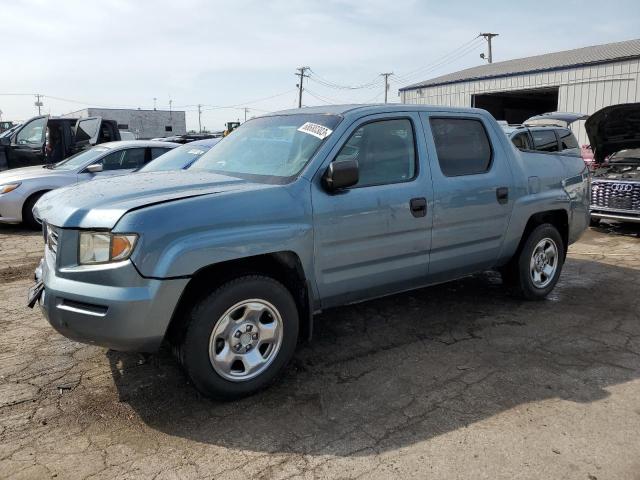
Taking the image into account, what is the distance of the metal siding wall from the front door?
14.1 m

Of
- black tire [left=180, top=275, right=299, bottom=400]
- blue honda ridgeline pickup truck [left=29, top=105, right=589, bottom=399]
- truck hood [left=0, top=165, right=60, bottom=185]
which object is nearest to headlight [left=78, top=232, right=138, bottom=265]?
blue honda ridgeline pickup truck [left=29, top=105, right=589, bottom=399]

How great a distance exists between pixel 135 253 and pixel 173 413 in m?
1.04

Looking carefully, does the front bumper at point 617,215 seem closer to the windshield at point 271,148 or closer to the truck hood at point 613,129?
the truck hood at point 613,129

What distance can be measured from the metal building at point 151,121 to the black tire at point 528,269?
46074 millimetres

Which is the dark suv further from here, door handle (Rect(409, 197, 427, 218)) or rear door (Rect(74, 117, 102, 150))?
rear door (Rect(74, 117, 102, 150))

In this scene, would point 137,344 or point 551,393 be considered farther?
point 551,393

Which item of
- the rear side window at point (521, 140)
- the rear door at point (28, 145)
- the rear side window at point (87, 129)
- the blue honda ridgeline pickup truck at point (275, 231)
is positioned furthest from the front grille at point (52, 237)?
the rear door at point (28, 145)

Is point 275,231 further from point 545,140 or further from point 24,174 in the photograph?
point 545,140

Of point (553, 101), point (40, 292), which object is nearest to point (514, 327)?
point (40, 292)

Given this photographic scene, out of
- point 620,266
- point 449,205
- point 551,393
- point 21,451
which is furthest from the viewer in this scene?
point 620,266

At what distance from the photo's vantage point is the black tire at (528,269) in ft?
17.0

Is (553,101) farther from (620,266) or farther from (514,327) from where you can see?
(514,327)

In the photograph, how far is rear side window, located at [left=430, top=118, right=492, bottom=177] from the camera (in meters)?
4.38

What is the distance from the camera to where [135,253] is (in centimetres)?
291
